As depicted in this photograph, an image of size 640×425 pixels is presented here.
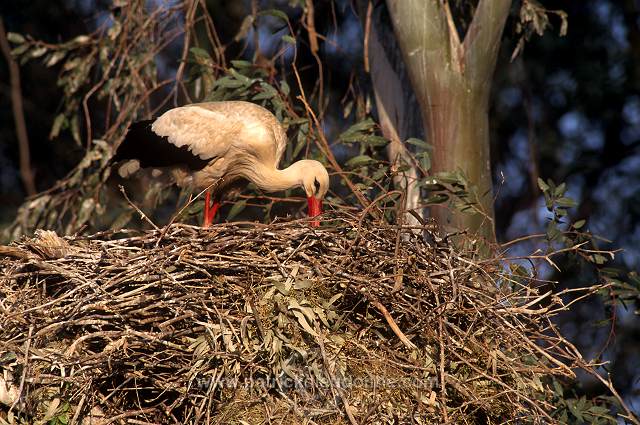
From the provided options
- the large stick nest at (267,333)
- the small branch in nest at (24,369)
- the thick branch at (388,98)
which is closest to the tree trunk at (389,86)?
the thick branch at (388,98)

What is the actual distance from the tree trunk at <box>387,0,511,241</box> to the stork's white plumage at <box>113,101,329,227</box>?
2.81 feet

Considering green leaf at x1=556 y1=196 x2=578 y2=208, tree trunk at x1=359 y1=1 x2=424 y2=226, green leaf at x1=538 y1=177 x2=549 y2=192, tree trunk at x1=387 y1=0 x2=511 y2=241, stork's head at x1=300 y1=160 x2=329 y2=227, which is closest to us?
green leaf at x1=538 y1=177 x2=549 y2=192

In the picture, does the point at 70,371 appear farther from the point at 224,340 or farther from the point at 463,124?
the point at 463,124

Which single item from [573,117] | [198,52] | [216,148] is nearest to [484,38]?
[216,148]

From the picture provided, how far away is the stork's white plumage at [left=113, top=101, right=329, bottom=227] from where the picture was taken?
21.0 feet

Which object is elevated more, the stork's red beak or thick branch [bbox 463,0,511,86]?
thick branch [bbox 463,0,511,86]

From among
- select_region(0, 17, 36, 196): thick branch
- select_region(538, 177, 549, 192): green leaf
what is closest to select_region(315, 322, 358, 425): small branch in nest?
select_region(538, 177, 549, 192): green leaf

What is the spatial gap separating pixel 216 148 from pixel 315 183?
2.55 ft

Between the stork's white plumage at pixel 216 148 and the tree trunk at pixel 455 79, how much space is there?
86 cm

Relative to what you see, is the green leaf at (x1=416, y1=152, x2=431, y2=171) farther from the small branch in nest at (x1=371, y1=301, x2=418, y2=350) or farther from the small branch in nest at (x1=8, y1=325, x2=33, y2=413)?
the small branch in nest at (x1=8, y1=325, x2=33, y2=413)

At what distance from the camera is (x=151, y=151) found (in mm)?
6719

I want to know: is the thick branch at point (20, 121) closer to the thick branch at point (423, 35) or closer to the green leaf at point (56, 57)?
the green leaf at point (56, 57)

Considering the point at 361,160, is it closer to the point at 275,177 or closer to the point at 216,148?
the point at 275,177

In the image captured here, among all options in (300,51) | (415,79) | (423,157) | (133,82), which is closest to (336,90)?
(300,51)
